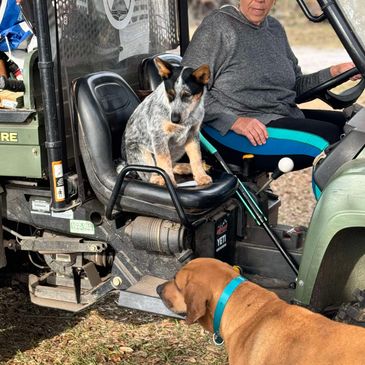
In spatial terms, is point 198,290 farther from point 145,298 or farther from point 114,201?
point 114,201

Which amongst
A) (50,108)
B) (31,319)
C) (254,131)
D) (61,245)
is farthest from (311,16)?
(31,319)

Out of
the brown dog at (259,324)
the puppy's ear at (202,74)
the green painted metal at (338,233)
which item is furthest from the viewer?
the puppy's ear at (202,74)

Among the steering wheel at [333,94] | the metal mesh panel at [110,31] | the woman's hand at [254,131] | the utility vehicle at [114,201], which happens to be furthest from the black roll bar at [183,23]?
the woman's hand at [254,131]

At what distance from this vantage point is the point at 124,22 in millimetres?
4348

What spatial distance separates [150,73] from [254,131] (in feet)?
2.83

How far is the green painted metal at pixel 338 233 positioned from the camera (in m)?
2.99

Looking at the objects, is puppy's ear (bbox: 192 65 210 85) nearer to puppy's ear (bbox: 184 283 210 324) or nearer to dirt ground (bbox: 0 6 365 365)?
puppy's ear (bbox: 184 283 210 324)

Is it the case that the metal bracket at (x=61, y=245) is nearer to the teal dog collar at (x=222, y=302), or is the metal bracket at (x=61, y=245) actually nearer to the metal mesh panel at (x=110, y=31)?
the metal mesh panel at (x=110, y=31)

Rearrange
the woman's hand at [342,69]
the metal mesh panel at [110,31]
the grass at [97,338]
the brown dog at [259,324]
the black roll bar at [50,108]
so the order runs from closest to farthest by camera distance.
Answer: the brown dog at [259,324] < the black roll bar at [50,108] < the metal mesh panel at [110,31] < the grass at [97,338] < the woman's hand at [342,69]

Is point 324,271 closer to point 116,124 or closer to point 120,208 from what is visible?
point 120,208

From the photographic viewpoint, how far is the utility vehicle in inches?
129

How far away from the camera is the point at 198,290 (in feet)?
10.0

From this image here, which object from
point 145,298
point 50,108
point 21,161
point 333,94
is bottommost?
point 145,298

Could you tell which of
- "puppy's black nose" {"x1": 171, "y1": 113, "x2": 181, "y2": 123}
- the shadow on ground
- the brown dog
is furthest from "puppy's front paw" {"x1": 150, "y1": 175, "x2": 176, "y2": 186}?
the shadow on ground
